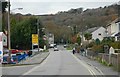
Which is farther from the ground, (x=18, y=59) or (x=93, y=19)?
(x=93, y=19)

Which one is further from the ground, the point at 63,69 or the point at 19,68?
the point at 63,69

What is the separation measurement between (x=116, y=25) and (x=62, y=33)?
339 ft

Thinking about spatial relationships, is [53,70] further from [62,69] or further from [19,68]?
[19,68]

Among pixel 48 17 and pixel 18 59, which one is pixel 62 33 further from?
pixel 18 59

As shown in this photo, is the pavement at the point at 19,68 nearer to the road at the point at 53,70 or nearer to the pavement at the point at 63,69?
the road at the point at 53,70

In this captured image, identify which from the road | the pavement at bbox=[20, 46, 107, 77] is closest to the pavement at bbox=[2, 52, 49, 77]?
the road

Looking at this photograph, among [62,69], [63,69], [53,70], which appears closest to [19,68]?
[62,69]

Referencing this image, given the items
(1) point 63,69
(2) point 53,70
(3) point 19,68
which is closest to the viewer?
(2) point 53,70

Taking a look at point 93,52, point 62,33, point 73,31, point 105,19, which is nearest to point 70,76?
point 93,52

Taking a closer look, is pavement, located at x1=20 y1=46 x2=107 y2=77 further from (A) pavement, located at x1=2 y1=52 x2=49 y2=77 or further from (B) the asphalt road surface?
(A) pavement, located at x1=2 y1=52 x2=49 y2=77

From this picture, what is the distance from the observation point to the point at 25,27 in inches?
4360

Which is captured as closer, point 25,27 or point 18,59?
point 18,59

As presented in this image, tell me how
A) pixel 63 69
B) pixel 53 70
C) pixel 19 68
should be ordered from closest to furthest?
pixel 53 70 < pixel 63 69 < pixel 19 68

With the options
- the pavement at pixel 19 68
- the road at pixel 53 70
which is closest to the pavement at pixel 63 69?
the road at pixel 53 70
